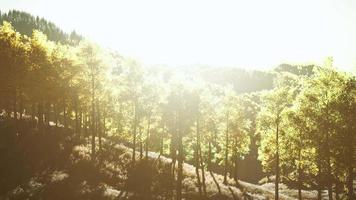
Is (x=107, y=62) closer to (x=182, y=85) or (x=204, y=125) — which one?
(x=182, y=85)

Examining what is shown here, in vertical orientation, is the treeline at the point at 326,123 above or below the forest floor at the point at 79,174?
above

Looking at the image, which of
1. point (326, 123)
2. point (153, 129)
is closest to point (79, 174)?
point (326, 123)

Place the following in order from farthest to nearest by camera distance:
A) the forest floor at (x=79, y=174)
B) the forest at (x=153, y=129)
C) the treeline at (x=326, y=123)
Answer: the forest floor at (x=79, y=174) < the forest at (x=153, y=129) < the treeline at (x=326, y=123)

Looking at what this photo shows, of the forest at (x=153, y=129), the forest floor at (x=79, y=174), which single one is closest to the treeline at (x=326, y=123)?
the forest at (x=153, y=129)

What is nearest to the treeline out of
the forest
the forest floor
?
the forest

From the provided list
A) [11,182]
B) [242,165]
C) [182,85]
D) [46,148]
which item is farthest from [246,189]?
[242,165]

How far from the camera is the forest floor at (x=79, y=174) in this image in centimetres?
3262

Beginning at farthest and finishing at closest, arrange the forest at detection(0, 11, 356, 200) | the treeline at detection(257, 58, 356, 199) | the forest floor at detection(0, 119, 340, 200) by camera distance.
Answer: the forest floor at detection(0, 119, 340, 200), the forest at detection(0, 11, 356, 200), the treeline at detection(257, 58, 356, 199)

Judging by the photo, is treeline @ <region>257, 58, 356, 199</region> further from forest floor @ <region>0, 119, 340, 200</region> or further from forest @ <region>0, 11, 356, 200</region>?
forest floor @ <region>0, 119, 340, 200</region>

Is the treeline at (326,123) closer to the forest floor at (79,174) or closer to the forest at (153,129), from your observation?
the forest at (153,129)

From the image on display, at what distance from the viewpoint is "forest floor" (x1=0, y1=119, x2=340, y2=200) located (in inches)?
1284

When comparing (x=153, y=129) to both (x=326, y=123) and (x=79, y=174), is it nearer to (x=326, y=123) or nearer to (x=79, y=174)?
(x=79, y=174)

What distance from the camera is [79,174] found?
37.8 meters

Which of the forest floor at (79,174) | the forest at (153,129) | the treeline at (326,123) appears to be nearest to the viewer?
the treeline at (326,123)
